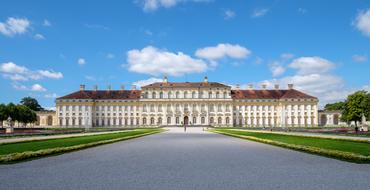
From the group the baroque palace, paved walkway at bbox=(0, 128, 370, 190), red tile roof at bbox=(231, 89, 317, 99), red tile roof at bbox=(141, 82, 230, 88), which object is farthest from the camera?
red tile roof at bbox=(141, 82, 230, 88)

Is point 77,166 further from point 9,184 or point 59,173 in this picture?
point 9,184

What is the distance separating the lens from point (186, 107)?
246ft

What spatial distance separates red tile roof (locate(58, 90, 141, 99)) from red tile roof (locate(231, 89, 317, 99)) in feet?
73.1

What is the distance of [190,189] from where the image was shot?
21.0 ft

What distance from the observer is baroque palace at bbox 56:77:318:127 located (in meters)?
74.1

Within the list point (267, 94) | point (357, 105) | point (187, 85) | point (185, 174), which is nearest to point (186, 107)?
point (187, 85)

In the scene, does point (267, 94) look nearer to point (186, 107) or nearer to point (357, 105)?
point (186, 107)

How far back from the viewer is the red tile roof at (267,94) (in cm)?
7444

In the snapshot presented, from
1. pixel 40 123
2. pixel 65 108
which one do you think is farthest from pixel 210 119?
pixel 40 123

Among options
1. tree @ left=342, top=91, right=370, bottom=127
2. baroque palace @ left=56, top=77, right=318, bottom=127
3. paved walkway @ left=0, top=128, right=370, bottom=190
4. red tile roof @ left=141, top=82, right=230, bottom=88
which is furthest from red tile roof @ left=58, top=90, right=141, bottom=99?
paved walkway @ left=0, top=128, right=370, bottom=190

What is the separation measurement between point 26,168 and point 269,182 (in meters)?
6.06

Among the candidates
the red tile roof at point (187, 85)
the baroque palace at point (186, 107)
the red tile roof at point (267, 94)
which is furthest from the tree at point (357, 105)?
the red tile roof at point (187, 85)

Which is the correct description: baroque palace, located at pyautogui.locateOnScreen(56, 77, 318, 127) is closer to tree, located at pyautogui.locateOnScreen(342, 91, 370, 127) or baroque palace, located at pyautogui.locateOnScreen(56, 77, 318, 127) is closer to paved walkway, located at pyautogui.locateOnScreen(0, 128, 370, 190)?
tree, located at pyautogui.locateOnScreen(342, 91, 370, 127)

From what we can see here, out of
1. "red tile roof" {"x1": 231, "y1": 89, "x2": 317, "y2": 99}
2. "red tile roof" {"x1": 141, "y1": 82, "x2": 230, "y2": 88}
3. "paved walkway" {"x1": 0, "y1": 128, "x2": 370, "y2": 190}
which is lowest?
"paved walkway" {"x1": 0, "y1": 128, "x2": 370, "y2": 190}
